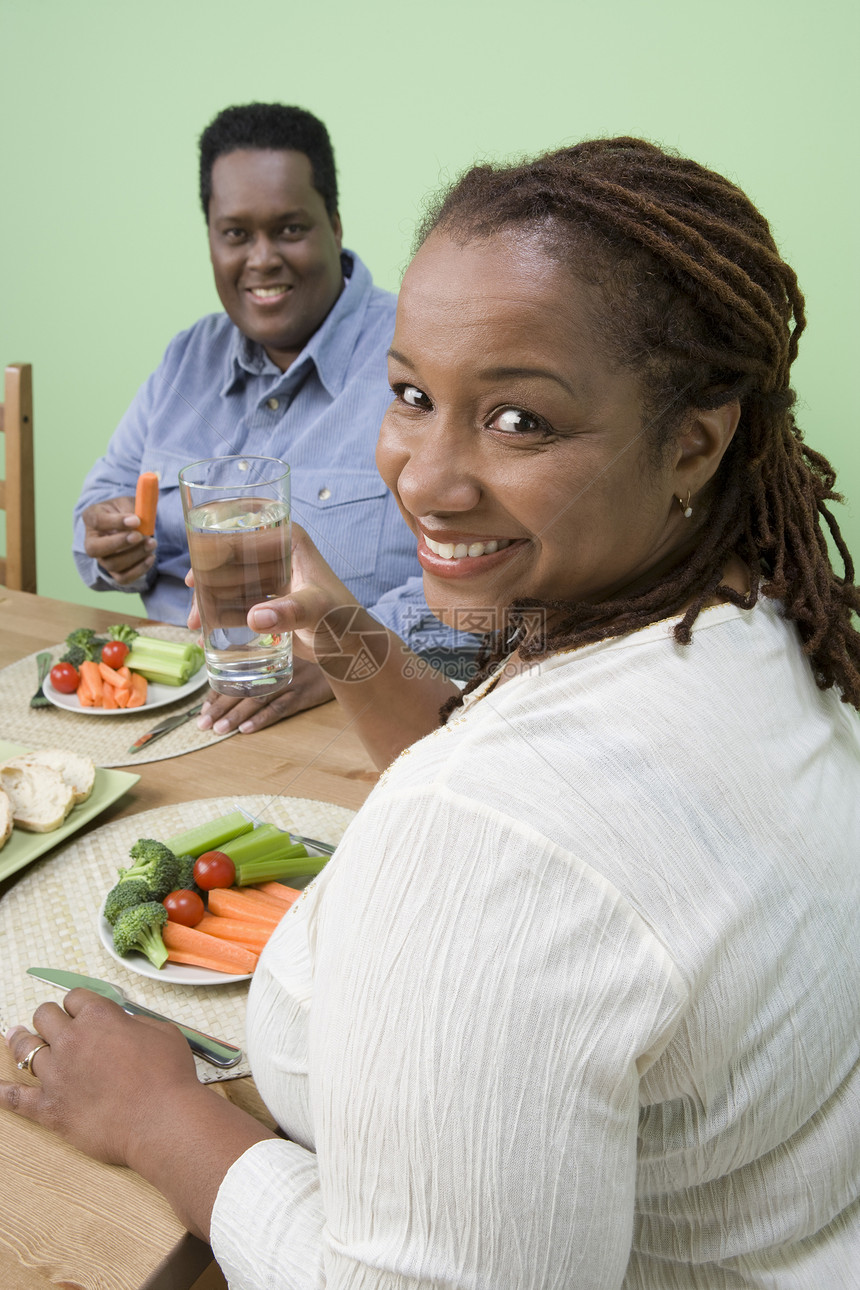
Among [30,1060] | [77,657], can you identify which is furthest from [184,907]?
[77,657]

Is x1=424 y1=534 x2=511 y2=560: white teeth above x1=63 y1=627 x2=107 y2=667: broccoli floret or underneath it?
above

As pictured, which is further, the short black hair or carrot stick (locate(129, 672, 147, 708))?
the short black hair

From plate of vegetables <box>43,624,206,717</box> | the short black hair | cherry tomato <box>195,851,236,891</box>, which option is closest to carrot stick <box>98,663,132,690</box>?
plate of vegetables <box>43,624,206,717</box>

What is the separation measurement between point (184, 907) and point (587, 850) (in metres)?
0.71

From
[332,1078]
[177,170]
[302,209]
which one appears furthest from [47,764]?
[177,170]

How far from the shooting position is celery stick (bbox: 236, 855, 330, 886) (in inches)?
49.4

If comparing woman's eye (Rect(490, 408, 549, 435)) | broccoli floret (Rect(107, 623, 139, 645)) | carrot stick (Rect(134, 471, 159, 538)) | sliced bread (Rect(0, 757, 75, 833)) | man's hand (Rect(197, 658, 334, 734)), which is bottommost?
broccoli floret (Rect(107, 623, 139, 645))

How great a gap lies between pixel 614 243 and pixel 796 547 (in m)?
0.33

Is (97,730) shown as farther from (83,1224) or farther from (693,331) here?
(693,331)

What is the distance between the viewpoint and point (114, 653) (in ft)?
5.94

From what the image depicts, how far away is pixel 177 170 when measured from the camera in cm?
356

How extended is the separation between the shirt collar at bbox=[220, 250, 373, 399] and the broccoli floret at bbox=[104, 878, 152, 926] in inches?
61.3

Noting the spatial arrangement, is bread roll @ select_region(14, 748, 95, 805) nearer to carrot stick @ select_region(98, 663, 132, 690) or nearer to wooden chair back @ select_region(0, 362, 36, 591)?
carrot stick @ select_region(98, 663, 132, 690)

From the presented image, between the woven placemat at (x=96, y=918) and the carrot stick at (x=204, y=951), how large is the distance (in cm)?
2
